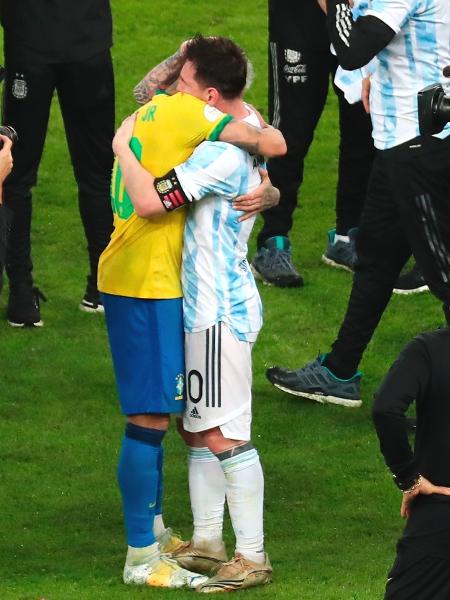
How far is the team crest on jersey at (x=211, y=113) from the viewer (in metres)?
5.65

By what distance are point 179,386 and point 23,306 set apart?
3.10 m

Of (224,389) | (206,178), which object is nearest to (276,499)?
(224,389)

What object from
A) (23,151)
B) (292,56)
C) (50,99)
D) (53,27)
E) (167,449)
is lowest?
(167,449)

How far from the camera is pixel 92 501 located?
672cm

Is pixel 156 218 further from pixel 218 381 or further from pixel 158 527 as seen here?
pixel 158 527

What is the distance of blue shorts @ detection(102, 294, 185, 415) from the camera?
5746 mm

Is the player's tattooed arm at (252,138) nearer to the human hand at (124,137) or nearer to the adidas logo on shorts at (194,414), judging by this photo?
the human hand at (124,137)

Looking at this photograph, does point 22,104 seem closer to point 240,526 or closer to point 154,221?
point 154,221

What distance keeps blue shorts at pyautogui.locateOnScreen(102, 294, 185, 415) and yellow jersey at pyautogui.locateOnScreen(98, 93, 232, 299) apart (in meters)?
0.05

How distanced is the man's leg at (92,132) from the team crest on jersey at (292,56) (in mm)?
1165

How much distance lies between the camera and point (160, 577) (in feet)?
19.2

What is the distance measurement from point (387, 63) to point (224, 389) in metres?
1.96

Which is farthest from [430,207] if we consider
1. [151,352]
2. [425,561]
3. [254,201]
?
[425,561]

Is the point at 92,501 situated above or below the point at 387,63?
below
